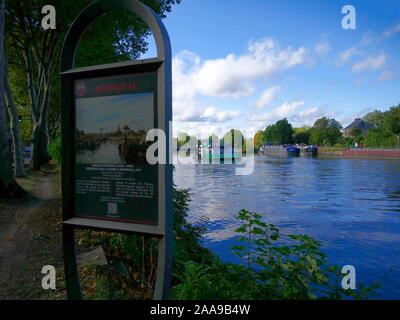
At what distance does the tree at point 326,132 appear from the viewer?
11788 centimetres

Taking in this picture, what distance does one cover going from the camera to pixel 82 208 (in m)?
4.07

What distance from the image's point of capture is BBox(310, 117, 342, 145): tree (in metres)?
118

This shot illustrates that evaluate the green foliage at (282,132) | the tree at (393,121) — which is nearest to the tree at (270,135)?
the green foliage at (282,132)

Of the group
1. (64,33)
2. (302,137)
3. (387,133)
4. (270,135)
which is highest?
(270,135)

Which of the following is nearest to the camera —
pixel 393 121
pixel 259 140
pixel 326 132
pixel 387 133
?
pixel 393 121

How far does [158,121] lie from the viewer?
138 inches

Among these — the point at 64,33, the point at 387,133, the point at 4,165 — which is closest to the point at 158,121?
the point at 4,165

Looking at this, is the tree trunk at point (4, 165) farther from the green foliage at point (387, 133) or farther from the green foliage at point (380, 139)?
the green foliage at point (380, 139)

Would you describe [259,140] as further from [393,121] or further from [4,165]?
A: [4,165]

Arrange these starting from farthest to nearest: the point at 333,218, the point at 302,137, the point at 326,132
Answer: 1. the point at 302,137
2. the point at 326,132
3. the point at 333,218

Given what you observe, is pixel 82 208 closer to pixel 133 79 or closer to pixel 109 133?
pixel 109 133

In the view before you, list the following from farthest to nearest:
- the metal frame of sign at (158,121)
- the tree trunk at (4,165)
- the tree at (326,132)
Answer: the tree at (326,132), the tree trunk at (4,165), the metal frame of sign at (158,121)

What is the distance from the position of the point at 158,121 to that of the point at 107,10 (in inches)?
62.7

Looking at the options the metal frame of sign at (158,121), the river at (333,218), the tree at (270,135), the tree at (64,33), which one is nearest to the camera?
A: the metal frame of sign at (158,121)
